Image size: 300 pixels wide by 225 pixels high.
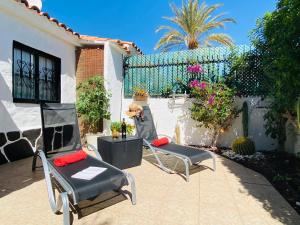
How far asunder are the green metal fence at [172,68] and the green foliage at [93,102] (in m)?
1.43

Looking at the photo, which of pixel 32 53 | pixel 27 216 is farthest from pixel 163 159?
pixel 32 53

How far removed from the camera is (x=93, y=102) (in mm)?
7762

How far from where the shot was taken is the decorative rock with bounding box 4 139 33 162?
5.84 m

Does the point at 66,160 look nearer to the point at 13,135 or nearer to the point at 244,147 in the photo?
the point at 13,135

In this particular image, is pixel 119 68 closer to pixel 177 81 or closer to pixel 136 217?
pixel 177 81

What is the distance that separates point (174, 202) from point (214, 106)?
4.21m

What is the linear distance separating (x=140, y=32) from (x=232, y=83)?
16.3 m

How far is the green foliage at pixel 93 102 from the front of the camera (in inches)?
301

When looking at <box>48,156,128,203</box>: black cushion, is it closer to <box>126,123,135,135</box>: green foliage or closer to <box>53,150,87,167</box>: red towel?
<box>53,150,87,167</box>: red towel

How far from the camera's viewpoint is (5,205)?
3.48m

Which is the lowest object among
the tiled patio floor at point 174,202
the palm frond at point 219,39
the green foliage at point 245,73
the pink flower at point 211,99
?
the tiled patio floor at point 174,202

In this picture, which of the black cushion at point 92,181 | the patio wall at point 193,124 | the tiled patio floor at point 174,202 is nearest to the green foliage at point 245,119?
the patio wall at point 193,124

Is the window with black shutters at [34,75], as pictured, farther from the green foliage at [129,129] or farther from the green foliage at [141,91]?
the green foliage at [141,91]

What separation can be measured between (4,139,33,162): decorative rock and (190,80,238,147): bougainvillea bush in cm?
479
